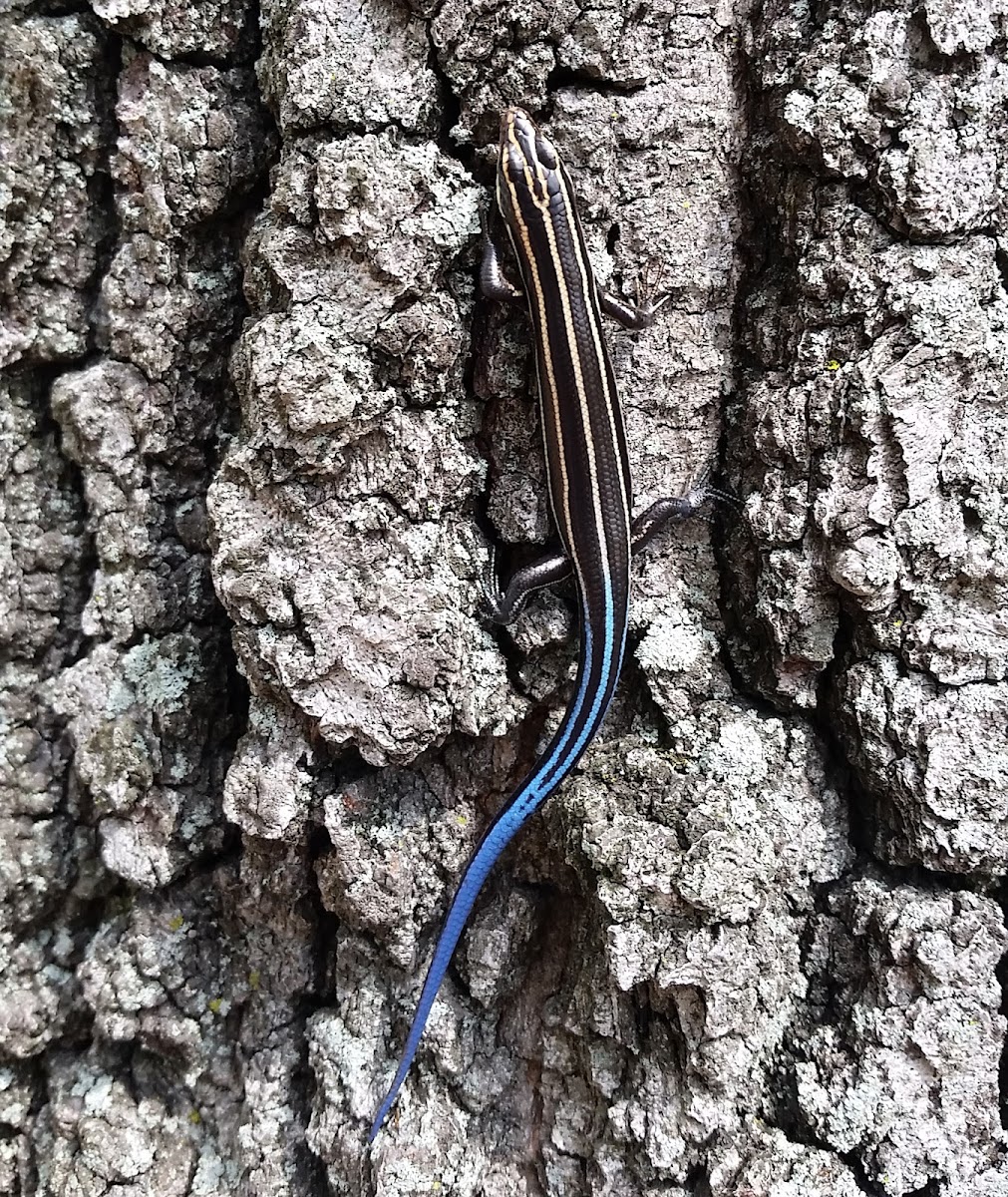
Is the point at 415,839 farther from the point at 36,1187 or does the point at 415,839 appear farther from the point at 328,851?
the point at 36,1187

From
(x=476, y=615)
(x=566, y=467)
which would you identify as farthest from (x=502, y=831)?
(x=566, y=467)

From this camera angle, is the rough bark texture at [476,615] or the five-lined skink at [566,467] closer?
the rough bark texture at [476,615]

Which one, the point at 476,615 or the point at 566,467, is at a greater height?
the point at 566,467

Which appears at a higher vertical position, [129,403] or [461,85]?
[461,85]

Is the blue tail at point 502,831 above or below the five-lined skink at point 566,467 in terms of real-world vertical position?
below

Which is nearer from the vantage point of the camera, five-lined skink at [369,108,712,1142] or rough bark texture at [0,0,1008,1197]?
rough bark texture at [0,0,1008,1197]

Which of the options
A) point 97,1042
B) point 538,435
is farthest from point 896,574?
point 97,1042

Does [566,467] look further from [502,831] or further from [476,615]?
[502,831]

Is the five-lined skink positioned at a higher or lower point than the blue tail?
higher
